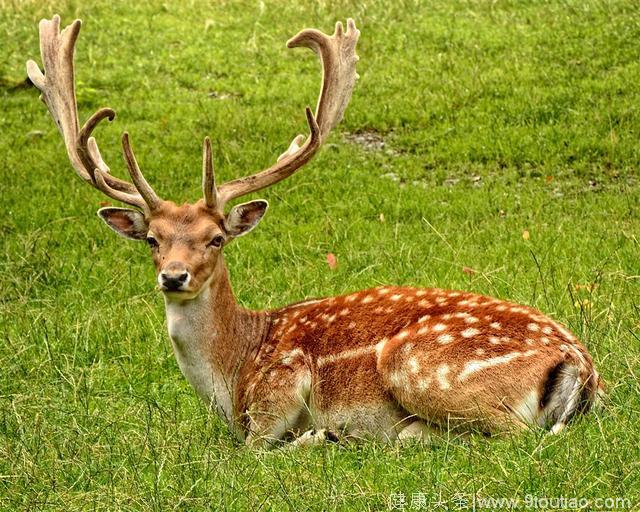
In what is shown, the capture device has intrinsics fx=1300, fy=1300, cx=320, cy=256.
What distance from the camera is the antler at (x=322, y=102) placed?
23.1ft

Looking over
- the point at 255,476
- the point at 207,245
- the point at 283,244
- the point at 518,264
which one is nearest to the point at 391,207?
the point at 283,244

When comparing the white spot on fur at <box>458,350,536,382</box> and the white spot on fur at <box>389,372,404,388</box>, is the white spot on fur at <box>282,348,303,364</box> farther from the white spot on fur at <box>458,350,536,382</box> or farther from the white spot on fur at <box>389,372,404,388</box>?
the white spot on fur at <box>458,350,536,382</box>

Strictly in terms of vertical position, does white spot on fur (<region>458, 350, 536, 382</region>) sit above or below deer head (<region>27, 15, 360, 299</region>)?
below

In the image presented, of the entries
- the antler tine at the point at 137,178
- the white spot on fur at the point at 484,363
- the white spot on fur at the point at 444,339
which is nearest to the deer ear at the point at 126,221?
the antler tine at the point at 137,178

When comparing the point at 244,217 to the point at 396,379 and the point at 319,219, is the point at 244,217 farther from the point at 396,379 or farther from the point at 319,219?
the point at 319,219

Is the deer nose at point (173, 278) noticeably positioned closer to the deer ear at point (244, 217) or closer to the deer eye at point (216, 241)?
the deer eye at point (216, 241)

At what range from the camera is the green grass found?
5512 millimetres

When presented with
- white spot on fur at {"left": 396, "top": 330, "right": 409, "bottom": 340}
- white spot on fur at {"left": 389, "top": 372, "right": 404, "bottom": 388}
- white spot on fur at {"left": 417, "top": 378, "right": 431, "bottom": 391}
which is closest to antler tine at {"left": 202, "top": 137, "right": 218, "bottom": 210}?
white spot on fur at {"left": 396, "top": 330, "right": 409, "bottom": 340}

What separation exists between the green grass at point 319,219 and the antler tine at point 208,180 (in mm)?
1081

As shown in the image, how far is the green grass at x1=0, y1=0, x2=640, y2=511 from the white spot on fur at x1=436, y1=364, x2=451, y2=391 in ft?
1.08

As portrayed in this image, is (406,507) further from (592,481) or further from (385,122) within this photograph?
(385,122)

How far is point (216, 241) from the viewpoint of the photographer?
6621mm

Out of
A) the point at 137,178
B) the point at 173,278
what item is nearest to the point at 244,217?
the point at 137,178

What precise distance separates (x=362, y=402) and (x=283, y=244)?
4334 mm
